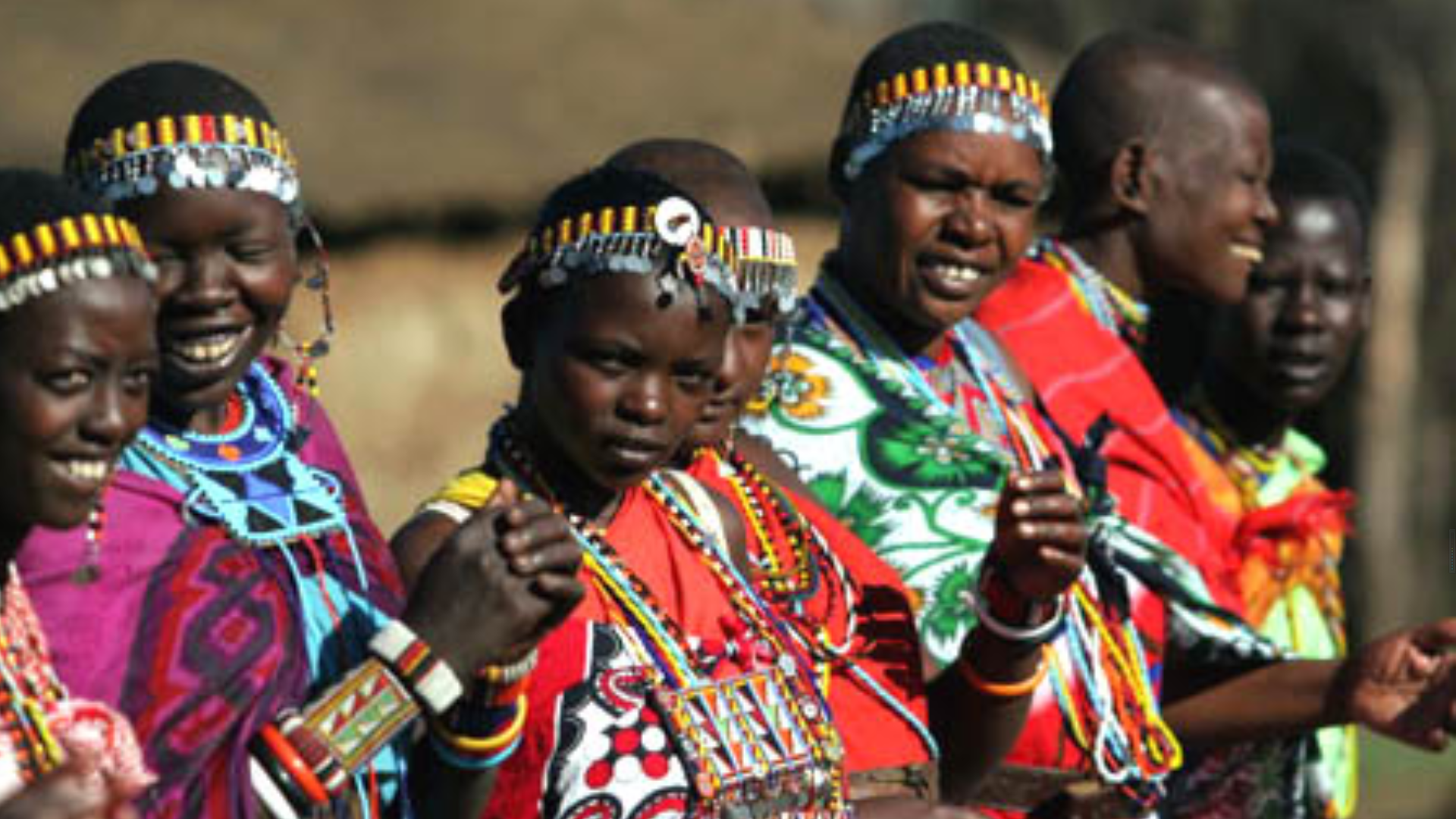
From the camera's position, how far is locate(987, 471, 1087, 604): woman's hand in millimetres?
4629

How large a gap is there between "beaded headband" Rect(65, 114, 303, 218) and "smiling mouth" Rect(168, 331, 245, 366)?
234 millimetres

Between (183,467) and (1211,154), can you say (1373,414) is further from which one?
(183,467)

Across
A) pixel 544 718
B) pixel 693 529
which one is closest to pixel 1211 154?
pixel 693 529

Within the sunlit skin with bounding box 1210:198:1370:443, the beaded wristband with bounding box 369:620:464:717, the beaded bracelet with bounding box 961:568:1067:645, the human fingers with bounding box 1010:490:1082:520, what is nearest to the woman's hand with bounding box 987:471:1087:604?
the human fingers with bounding box 1010:490:1082:520

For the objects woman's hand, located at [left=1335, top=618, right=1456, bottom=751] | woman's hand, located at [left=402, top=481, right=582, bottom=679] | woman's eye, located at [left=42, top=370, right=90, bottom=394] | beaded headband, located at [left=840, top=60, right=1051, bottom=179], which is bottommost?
woman's hand, located at [left=1335, top=618, right=1456, bottom=751]

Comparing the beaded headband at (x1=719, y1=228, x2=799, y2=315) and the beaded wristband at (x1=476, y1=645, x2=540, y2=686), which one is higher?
the beaded headband at (x1=719, y1=228, x2=799, y2=315)

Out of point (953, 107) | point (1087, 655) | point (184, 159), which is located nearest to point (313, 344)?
point (184, 159)

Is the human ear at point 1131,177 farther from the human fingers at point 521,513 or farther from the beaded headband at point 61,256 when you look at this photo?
the beaded headband at point 61,256

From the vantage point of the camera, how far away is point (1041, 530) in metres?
4.62

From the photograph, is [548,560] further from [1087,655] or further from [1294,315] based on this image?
[1294,315]

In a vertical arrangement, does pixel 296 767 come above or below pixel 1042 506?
below

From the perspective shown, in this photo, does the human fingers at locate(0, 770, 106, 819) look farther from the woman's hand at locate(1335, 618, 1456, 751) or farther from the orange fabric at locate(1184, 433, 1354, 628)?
the orange fabric at locate(1184, 433, 1354, 628)

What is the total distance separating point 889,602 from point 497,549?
131cm

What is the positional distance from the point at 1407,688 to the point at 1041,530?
1.77 m
